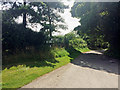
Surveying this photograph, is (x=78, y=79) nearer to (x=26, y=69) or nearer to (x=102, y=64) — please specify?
(x=26, y=69)

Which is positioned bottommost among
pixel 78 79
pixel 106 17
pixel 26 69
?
pixel 26 69

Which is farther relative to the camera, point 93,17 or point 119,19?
point 93,17

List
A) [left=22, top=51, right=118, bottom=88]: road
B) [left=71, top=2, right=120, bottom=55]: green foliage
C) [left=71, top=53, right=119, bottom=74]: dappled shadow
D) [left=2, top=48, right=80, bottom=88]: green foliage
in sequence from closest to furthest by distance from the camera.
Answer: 1. [left=22, top=51, right=118, bottom=88]: road
2. [left=2, top=48, right=80, bottom=88]: green foliage
3. [left=71, top=53, right=119, bottom=74]: dappled shadow
4. [left=71, top=2, right=120, bottom=55]: green foliage

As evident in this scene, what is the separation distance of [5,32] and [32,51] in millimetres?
3733

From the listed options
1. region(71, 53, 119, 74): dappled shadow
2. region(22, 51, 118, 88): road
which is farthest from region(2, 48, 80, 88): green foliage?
region(71, 53, 119, 74): dappled shadow

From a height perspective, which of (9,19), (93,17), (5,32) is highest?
(93,17)

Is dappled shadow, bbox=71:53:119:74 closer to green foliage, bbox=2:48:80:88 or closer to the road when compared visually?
the road

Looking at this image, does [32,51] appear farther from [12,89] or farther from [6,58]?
[12,89]

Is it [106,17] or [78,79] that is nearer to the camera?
[78,79]

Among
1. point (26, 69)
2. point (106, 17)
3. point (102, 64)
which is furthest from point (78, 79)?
point (106, 17)

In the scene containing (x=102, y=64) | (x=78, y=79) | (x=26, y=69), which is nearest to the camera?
(x=78, y=79)

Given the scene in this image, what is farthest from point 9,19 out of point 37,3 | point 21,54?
point 37,3

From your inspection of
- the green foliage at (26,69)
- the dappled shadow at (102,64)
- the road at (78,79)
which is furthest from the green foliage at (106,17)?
the green foliage at (26,69)

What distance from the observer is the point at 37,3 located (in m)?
12.6
